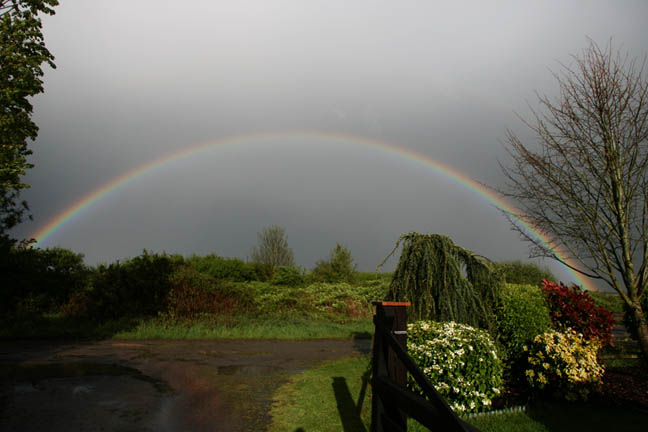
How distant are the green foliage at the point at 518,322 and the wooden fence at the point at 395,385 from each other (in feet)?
15.8

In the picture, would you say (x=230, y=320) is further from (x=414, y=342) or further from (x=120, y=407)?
(x=414, y=342)

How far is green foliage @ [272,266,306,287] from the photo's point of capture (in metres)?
26.3

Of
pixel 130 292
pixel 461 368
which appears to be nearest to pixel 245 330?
pixel 130 292

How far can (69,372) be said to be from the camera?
26.3 feet

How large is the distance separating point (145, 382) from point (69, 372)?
1.97 metres

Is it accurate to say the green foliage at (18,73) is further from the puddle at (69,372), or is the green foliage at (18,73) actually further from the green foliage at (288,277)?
the green foliage at (288,277)

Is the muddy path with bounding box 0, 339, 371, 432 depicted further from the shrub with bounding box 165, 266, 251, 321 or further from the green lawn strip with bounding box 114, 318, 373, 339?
the shrub with bounding box 165, 266, 251, 321

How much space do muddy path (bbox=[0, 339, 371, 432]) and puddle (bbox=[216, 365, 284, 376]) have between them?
0.9 inches

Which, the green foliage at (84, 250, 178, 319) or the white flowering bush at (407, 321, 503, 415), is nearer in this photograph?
the white flowering bush at (407, 321, 503, 415)

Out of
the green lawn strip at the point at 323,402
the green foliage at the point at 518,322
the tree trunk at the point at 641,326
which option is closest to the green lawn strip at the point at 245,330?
the green lawn strip at the point at 323,402

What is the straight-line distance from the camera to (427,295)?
7.68m

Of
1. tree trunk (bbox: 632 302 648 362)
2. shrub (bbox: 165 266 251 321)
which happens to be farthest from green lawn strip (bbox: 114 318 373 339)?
tree trunk (bbox: 632 302 648 362)

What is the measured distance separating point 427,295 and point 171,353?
23.3 feet

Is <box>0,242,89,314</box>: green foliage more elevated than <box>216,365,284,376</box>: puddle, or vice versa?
<box>0,242,89,314</box>: green foliage
